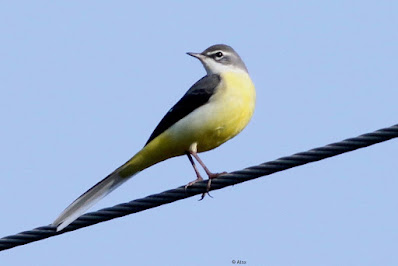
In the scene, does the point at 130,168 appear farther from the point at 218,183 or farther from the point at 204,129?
the point at 218,183

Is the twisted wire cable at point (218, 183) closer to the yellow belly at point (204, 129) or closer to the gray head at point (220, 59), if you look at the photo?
the yellow belly at point (204, 129)

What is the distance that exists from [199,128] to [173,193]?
1.83m

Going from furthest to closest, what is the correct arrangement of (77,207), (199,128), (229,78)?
(229,78)
(199,128)
(77,207)

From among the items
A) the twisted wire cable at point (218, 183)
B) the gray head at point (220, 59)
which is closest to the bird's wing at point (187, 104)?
the gray head at point (220, 59)

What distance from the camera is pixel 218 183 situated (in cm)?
819

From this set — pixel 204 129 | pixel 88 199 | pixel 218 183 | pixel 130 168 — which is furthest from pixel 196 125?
pixel 218 183

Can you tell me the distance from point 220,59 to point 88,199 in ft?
9.46

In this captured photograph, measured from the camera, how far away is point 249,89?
1020 centimetres

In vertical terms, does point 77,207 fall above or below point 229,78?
below

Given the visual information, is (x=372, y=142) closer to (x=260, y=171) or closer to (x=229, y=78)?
(x=260, y=171)

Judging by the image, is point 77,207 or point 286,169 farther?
point 77,207

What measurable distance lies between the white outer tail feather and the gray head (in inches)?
80.3

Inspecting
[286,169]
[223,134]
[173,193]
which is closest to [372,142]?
[286,169]

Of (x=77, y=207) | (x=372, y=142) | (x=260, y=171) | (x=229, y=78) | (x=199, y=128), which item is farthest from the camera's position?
(x=229, y=78)
